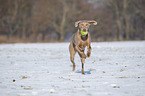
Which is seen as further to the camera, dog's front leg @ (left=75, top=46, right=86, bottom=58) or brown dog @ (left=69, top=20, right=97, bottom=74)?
dog's front leg @ (left=75, top=46, right=86, bottom=58)

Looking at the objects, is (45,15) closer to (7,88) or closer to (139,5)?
(139,5)

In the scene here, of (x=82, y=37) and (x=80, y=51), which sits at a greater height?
(x=82, y=37)

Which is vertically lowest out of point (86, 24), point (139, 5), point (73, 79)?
point (73, 79)

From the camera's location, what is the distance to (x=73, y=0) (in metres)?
48.0

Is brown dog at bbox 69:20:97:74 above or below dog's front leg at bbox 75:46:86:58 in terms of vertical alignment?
above

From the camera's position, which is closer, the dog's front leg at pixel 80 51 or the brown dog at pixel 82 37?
the brown dog at pixel 82 37

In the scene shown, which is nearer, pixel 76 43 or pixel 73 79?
pixel 73 79

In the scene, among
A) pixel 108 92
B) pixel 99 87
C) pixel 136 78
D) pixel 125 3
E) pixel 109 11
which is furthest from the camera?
pixel 109 11

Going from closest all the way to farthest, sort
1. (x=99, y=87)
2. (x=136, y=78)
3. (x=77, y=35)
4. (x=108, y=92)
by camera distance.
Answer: (x=108, y=92) < (x=99, y=87) < (x=136, y=78) < (x=77, y=35)

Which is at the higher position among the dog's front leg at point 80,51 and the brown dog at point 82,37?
the brown dog at point 82,37

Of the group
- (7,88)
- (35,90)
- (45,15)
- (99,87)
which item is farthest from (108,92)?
(45,15)

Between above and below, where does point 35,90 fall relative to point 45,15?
below

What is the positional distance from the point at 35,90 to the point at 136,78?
323 cm

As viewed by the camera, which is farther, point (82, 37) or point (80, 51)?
point (80, 51)
